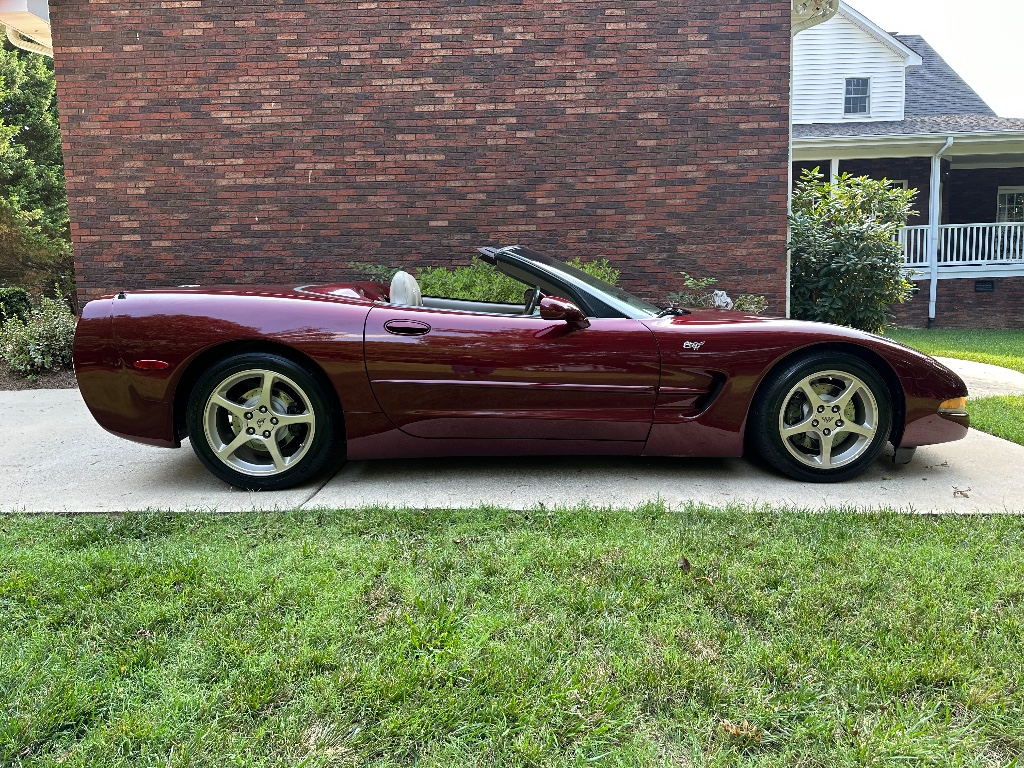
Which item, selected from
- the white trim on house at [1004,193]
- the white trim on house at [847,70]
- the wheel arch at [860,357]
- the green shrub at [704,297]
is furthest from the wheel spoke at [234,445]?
the white trim on house at [1004,193]

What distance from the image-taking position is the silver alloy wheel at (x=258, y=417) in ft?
11.1

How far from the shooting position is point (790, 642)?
1.96 m

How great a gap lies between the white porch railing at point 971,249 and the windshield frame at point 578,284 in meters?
13.3

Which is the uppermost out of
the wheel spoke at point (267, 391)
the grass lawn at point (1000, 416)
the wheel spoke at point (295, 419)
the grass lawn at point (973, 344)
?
the wheel spoke at point (267, 391)

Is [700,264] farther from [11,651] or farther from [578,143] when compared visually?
[11,651]

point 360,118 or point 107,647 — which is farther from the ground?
point 360,118

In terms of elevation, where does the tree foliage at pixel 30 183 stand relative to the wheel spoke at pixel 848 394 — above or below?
above

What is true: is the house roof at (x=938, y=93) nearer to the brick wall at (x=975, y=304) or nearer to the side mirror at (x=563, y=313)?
the brick wall at (x=975, y=304)

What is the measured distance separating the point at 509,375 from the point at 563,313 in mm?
379

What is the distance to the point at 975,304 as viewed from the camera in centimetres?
1503

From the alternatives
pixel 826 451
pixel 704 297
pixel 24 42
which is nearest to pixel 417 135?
pixel 704 297

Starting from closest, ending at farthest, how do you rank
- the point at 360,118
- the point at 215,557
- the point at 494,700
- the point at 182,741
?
the point at 182,741, the point at 494,700, the point at 215,557, the point at 360,118

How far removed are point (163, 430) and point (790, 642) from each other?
9.33ft

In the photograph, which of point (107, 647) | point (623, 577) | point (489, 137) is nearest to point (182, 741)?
point (107, 647)
